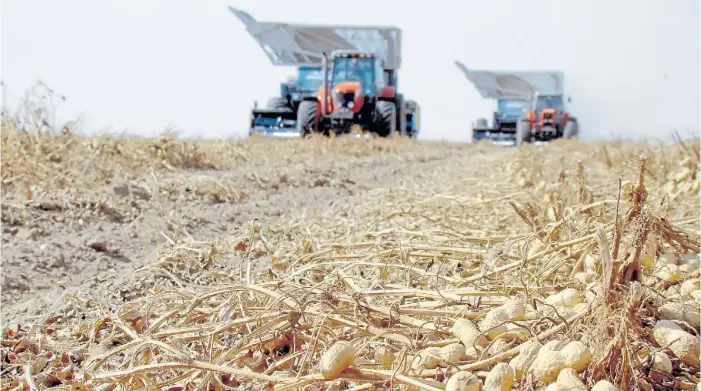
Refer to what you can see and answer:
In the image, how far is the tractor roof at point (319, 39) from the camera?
16391mm

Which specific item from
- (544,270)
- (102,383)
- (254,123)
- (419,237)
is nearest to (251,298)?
(102,383)

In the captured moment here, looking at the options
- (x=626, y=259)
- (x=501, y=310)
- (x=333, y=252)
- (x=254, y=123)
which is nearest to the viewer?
(x=626, y=259)

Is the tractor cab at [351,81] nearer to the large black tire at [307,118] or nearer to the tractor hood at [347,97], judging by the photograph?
the tractor hood at [347,97]

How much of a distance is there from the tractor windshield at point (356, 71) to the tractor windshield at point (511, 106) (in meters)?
8.98

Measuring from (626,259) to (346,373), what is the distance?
46cm

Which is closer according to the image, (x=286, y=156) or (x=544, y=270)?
(x=544, y=270)

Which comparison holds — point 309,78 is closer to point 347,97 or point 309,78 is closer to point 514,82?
point 347,97

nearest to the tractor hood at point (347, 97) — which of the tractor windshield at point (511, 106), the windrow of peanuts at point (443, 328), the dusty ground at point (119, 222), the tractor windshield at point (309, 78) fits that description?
the tractor windshield at point (309, 78)

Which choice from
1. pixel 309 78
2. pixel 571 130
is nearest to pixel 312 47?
pixel 309 78

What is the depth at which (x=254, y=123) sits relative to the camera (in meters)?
14.8

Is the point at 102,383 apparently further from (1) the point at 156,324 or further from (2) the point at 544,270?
(2) the point at 544,270

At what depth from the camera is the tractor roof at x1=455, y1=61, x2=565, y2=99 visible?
71.4 feet

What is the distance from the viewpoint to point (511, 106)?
22656mm

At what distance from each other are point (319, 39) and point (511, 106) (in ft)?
27.6
